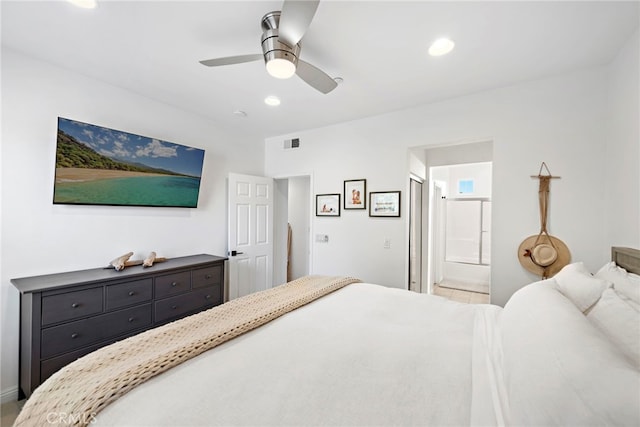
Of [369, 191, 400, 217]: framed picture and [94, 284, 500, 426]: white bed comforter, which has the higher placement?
[369, 191, 400, 217]: framed picture

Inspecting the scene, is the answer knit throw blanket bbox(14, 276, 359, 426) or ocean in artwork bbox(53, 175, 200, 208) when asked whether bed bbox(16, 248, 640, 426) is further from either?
ocean in artwork bbox(53, 175, 200, 208)

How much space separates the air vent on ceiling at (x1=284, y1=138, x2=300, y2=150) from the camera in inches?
156

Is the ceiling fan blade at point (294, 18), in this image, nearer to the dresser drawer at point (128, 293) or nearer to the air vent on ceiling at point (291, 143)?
the dresser drawer at point (128, 293)

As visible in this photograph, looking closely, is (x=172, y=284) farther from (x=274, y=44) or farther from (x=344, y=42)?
(x=344, y=42)

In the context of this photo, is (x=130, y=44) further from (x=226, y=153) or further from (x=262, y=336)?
(x=262, y=336)

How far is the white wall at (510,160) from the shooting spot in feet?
7.27

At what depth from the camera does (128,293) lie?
231 cm

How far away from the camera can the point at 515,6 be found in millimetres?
1534

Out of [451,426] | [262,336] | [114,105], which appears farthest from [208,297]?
[451,426]

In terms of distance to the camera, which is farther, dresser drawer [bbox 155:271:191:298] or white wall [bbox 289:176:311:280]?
white wall [bbox 289:176:311:280]

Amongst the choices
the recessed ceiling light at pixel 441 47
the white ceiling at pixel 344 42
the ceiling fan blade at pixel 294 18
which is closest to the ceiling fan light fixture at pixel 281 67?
the ceiling fan blade at pixel 294 18

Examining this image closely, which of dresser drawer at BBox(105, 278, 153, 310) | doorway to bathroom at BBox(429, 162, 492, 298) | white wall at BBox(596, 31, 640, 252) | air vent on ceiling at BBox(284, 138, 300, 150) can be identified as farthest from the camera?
doorway to bathroom at BBox(429, 162, 492, 298)

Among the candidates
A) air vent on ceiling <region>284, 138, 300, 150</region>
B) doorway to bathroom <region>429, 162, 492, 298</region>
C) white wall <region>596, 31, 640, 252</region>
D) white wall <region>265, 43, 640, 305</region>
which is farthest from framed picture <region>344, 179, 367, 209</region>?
doorway to bathroom <region>429, 162, 492, 298</region>

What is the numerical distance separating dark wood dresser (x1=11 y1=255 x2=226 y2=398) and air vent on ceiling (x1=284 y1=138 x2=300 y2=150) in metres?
2.20
